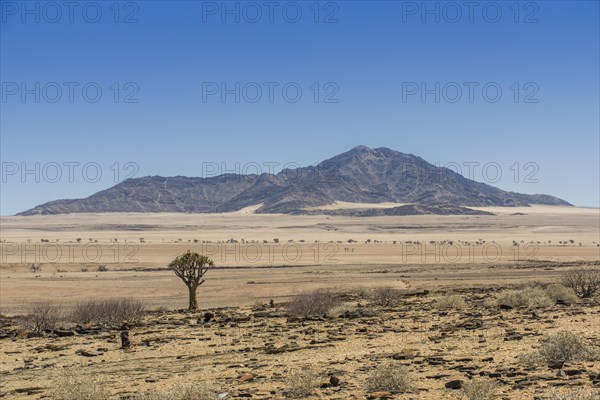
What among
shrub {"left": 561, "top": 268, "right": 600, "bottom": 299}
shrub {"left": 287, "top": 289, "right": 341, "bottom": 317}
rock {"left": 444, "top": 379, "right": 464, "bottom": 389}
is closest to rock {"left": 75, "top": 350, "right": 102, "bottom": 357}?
shrub {"left": 287, "top": 289, "right": 341, "bottom": 317}

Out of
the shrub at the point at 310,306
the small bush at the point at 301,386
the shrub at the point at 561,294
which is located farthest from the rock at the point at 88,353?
the shrub at the point at 561,294

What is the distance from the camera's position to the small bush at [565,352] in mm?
11711

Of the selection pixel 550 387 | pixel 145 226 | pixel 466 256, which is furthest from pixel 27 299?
pixel 145 226

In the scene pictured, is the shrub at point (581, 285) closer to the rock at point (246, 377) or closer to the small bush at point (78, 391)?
the rock at point (246, 377)

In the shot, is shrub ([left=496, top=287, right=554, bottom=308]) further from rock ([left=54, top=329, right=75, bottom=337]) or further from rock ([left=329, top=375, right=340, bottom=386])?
rock ([left=54, top=329, right=75, bottom=337])

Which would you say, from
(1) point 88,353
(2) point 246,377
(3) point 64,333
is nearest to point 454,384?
(2) point 246,377

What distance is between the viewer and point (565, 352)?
11883 mm

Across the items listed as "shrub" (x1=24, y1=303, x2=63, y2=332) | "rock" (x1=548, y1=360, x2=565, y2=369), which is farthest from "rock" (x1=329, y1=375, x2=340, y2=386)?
"shrub" (x1=24, y1=303, x2=63, y2=332)

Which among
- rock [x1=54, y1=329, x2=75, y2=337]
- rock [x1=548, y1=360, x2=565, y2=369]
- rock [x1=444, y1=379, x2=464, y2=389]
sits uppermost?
rock [x1=548, y1=360, x2=565, y2=369]

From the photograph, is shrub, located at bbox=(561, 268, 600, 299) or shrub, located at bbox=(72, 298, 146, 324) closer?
shrub, located at bbox=(72, 298, 146, 324)

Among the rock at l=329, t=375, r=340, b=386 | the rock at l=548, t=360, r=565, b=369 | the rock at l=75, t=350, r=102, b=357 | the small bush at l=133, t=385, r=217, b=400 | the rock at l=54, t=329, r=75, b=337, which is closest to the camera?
the small bush at l=133, t=385, r=217, b=400

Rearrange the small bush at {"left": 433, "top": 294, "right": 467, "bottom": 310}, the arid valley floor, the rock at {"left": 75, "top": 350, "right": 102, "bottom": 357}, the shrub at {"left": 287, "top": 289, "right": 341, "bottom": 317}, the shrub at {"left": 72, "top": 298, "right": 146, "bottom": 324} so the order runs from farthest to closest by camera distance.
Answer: the small bush at {"left": 433, "top": 294, "right": 467, "bottom": 310}
the shrub at {"left": 287, "top": 289, "right": 341, "bottom": 317}
the shrub at {"left": 72, "top": 298, "right": 146, "bottom": 324}
the rock at {"left": 75, "top": 350, "right": 102, "bottom": 357}
the arid valley floor

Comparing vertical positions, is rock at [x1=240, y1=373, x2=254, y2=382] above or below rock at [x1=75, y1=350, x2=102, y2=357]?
above

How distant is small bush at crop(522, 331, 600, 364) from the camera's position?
11711 mm
